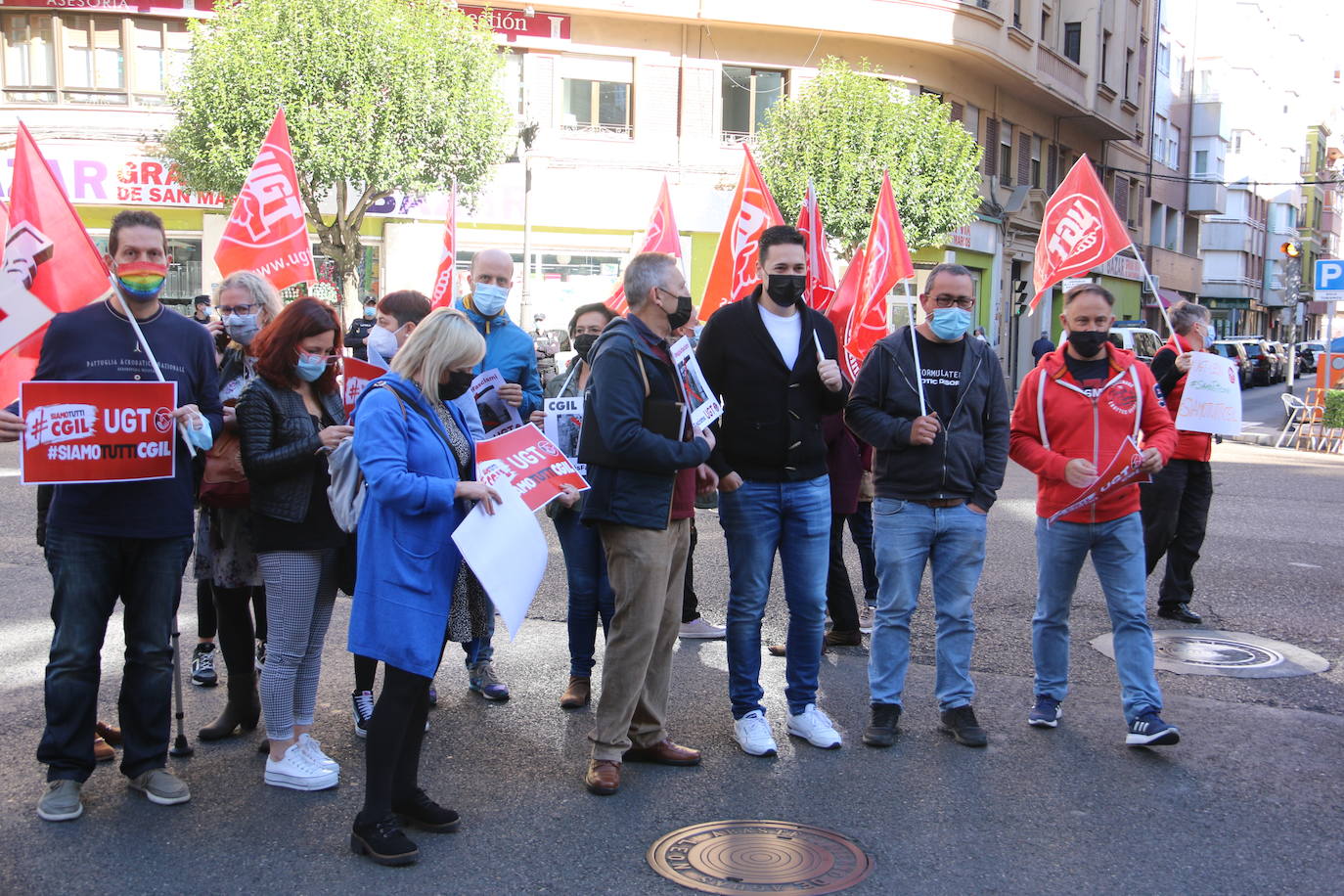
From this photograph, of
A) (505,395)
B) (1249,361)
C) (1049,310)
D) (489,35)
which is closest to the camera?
(505,395)

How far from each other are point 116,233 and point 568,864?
8.90ft

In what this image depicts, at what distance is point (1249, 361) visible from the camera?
40062 millimetres

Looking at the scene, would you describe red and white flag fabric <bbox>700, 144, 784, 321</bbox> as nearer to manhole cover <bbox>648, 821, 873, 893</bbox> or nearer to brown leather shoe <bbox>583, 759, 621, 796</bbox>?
brown leather shoe <bbox>583, 759, 621, 796</bbox>

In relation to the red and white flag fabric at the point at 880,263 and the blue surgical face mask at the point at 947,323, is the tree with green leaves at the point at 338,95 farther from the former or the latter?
the blue surgical face mask at the point at 947,323

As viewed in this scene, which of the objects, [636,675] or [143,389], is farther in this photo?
[636,675]

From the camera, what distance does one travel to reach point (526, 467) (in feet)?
13.7

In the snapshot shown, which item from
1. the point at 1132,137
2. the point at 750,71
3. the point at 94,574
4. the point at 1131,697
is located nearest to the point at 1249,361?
the point at 1132,137

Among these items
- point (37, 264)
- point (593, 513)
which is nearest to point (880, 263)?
point (593, 513)

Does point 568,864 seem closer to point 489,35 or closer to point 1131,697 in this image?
point 1131,697

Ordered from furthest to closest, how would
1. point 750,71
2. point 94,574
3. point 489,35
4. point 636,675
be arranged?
point 750,71 < point 489,35 < point 636,675 < point 94,574

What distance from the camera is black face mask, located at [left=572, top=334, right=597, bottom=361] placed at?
603 cm

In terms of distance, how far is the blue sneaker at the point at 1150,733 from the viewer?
191 inches

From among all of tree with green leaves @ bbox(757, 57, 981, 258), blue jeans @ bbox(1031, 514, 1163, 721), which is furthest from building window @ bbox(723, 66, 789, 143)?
blue jeans @ bbox(1031, 514, 1163, 721)

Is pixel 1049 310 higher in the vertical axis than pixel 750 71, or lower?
lower
